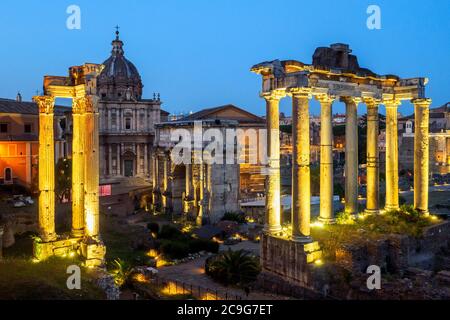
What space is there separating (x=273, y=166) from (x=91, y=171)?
285 inches

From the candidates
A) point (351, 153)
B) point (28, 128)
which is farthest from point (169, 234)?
point (28, 128)

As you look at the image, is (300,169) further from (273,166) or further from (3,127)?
(3,127)

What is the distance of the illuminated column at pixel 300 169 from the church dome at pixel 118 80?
36889mm

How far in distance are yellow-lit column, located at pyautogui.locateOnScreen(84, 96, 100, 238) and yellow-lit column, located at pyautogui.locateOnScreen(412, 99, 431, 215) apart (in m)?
14.6

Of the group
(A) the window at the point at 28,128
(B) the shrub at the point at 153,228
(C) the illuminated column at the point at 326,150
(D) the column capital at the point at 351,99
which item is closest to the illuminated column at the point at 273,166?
(C) the illuminated column at the point at 326,150

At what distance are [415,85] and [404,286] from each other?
10.8 m

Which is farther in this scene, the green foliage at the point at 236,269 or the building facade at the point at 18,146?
the building facade at the point at 18,146

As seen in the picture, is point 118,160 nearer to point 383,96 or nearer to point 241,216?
point 241,216

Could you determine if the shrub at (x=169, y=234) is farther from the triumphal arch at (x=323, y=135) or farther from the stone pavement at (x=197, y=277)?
the triumphal arch at (x=323, y=135)

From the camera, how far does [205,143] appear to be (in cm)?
3416

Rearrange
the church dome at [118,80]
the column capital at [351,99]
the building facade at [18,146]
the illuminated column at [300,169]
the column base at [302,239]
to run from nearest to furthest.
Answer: the column base at [302,239], the illuminated column at [300,169], the column capital at [351,99], the building facade at [18,146], the church dome at [118,80]

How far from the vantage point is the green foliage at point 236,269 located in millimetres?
18062

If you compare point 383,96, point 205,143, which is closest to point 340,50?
point 383,96
